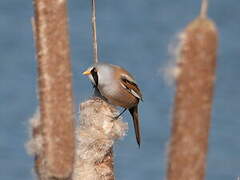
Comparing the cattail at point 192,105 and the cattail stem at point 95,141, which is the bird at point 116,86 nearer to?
the cattail stem at point 95,141

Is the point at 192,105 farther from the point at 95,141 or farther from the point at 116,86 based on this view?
the point at 116,86

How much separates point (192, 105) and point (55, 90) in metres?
0.41

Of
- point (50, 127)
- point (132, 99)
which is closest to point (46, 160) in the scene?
point (50, 127)

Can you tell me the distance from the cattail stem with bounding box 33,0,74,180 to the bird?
1279 millimetres

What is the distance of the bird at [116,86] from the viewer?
9.75 ft

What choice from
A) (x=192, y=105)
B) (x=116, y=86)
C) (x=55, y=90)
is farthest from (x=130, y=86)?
(x=192, y=105)

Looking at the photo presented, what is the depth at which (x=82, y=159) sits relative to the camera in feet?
7.56

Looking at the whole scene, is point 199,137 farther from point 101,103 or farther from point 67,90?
point 101,103

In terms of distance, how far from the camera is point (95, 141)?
2.37m

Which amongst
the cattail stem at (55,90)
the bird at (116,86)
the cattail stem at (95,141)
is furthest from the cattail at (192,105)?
the bird at (116,86)

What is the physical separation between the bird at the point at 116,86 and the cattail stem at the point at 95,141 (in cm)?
35

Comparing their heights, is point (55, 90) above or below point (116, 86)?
above

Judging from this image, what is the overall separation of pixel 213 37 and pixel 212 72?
0.07 m

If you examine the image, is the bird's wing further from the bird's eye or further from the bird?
the bird's eye
